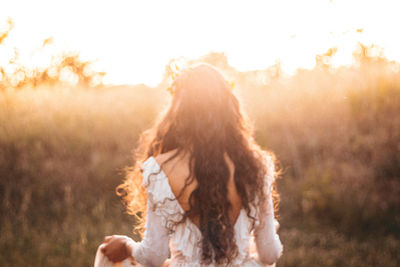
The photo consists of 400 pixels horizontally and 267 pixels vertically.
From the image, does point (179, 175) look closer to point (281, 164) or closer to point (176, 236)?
point (176, 236)

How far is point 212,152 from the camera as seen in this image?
2.24 metres

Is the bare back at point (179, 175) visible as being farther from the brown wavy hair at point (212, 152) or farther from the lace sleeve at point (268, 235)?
the lace sleeve at point (268, 235)

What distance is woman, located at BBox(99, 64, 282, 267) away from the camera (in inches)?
85.3

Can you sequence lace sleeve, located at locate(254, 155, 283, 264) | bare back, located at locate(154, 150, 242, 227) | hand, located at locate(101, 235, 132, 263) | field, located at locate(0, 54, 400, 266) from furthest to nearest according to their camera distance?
field, located at locate(0, 54, 400, 266), hand, located at locate(101, 235, 132, 263), lace sleeve, located at locate(254, 155, 283, 264), bare back, located at locate(154, 150, 242, 227)

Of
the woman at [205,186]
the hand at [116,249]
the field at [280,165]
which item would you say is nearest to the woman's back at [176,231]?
the woman at [205,186]

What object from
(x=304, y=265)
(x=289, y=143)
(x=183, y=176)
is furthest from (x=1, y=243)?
(x=289, y=143)

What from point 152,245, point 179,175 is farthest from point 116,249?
point 179,175

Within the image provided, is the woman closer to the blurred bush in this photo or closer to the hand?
the hand

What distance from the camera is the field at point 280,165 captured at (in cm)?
565

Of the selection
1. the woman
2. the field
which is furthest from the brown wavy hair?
the field

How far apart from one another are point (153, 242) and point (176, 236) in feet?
0.45

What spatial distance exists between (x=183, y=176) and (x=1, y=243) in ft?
14.6

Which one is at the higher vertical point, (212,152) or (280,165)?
(212,152)

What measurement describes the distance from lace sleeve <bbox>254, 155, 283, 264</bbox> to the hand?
0.76 metres
